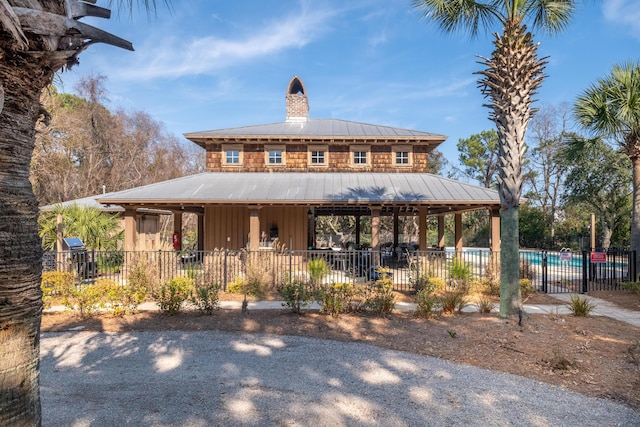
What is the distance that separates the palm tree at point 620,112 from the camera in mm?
11422

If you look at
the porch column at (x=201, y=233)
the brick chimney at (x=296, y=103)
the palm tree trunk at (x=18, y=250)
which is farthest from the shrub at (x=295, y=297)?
the brick chimney at (x=296, y=103)

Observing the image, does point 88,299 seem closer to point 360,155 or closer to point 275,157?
point 275,157

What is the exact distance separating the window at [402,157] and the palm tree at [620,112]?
6.88m

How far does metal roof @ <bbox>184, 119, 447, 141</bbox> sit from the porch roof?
1.84 meters

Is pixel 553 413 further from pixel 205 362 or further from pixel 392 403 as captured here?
pixel 205 362

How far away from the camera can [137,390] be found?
4.39 meters

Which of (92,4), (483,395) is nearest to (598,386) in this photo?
(483,395)

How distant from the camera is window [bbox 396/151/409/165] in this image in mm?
17156

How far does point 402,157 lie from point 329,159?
→ 3.64m

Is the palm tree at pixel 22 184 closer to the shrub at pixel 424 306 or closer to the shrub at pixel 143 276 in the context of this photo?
the shrub at pixel 424 306

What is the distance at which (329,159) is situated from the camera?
17125 millimetres

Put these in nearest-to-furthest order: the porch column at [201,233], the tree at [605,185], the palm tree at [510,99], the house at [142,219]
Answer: the palm tree at [510,99] < the house at [142,219] < the porch column at [201,233] < the tree at [605,185]

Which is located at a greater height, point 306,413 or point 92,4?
point 92,4

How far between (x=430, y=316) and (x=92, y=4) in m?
7.66
